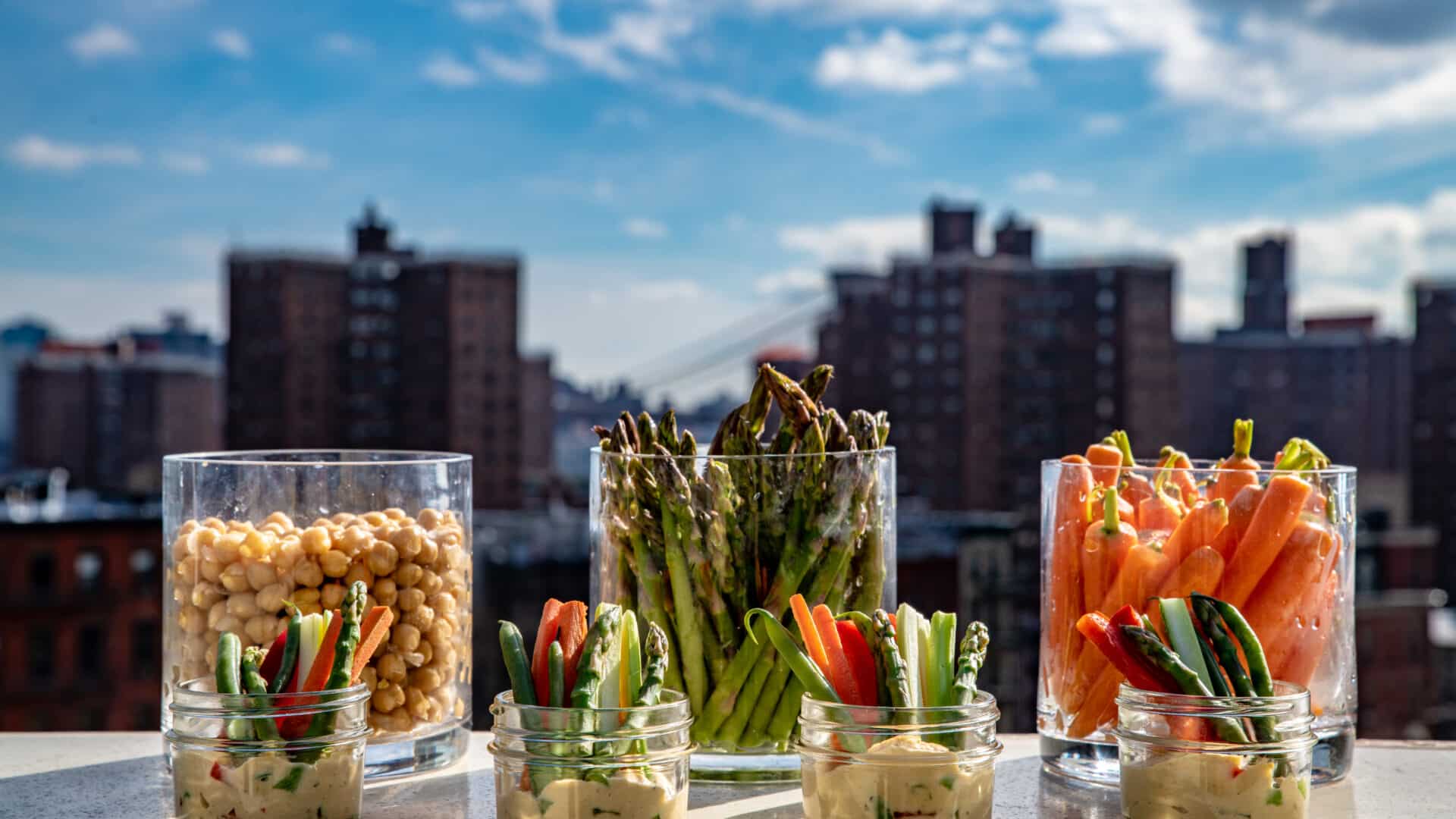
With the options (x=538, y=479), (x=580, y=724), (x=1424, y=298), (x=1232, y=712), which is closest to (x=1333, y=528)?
(x=1232, y=712)

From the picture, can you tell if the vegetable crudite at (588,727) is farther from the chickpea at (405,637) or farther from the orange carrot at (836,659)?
the chickpea at (405,637)

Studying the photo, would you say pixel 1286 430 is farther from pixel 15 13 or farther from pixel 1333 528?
pixel 15 13

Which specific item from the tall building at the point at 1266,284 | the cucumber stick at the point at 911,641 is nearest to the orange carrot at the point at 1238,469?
the cucumber stick at the point at 911,641

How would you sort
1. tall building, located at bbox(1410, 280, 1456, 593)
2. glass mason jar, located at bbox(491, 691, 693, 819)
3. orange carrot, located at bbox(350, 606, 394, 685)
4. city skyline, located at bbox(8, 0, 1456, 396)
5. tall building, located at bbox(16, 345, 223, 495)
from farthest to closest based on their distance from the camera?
city skyline, located at bbox(8, 0, 1456, 396) → tall building, located at bbox(16, 345, 223, 495) → tall building, located at bbox(1410, 280, 1456, 593) → orange carrot, located at bbox(350, 606, 394, 685) → glass mason jar, located at bbox(491, 691, 693, 819)

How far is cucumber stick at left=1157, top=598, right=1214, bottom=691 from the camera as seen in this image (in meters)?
1.02

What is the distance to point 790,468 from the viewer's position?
1206 millimetres

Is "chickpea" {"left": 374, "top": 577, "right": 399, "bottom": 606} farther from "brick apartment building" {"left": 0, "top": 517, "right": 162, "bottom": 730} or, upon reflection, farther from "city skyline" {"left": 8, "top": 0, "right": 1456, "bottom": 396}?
"city skyline" {"left": 8, "top": 0, "right": 1456, "bottom": 396}

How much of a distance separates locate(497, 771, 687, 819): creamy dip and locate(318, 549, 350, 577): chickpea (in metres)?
0.31

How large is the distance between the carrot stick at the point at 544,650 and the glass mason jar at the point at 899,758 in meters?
0.19

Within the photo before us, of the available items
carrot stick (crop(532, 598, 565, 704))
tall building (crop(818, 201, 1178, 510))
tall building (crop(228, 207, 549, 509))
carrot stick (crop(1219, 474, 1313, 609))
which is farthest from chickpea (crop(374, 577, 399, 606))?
tall building (crop(818, 201, 1178, 510))

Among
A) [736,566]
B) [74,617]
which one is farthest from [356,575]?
[74,617]

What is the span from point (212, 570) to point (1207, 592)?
0.85 metres

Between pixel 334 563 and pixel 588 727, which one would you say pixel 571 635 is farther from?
pixel 334 563

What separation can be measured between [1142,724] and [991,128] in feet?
210
